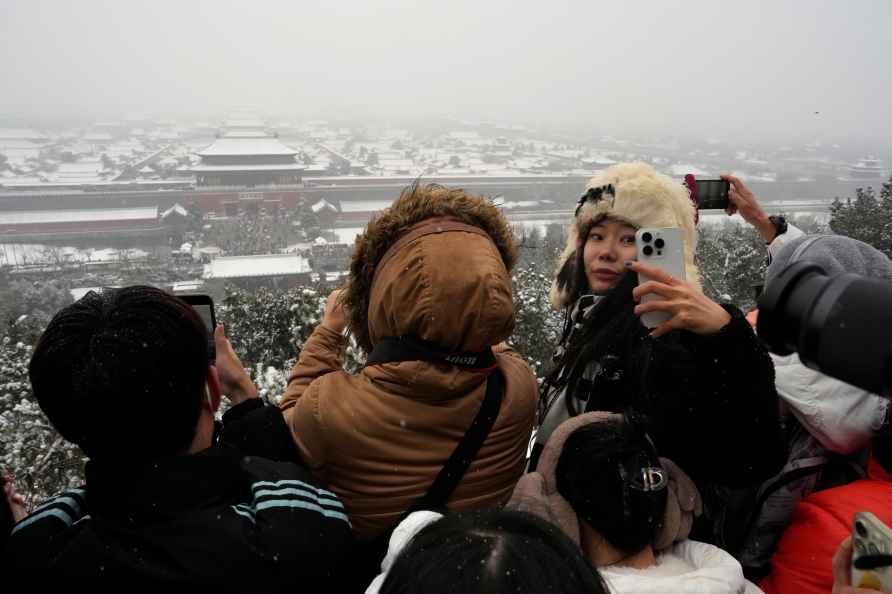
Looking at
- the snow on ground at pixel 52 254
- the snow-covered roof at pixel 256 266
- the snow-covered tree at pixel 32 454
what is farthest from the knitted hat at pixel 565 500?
the snow on ground at pixel 52 254

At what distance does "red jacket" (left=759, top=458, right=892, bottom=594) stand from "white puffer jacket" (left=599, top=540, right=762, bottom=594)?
0.12 meters

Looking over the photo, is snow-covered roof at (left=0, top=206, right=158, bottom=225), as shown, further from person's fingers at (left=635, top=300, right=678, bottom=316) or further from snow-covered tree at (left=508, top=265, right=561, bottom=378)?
person's fingers at (left=635, top=300, right=678, bottom=316)

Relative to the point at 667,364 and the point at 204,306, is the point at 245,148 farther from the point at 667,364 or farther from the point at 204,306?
the point at 667,364

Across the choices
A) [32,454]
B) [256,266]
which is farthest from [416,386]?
[256,266]

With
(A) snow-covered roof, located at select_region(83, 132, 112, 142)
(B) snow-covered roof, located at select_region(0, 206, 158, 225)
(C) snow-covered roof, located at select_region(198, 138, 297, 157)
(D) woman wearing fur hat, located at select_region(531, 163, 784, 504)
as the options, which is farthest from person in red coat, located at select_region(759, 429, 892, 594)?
(A) snow-covered roof, located at select_region(83, 132, 112, 142)

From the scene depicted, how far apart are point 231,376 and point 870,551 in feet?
2.95

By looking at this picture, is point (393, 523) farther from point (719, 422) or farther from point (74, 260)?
point (74, 260)

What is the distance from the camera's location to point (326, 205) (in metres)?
25.5

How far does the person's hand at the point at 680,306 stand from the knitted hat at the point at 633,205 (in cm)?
46

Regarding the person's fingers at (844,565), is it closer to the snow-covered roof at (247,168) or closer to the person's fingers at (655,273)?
the person's fingers at (655,273)

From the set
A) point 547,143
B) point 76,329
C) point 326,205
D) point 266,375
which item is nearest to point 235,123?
point 326,205

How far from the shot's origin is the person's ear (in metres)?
0.73

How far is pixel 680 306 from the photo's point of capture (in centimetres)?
74

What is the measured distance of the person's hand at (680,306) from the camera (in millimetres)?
738
